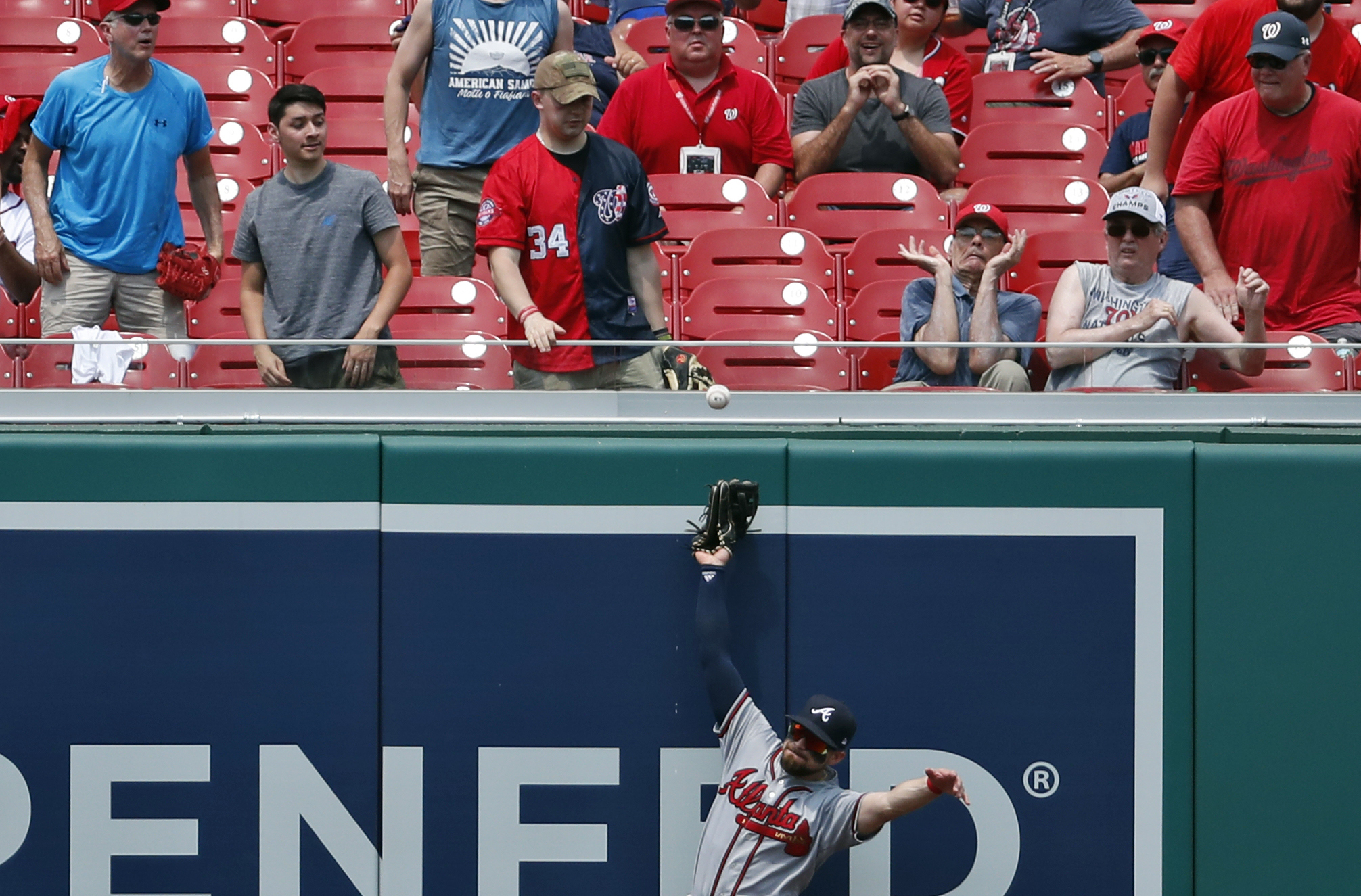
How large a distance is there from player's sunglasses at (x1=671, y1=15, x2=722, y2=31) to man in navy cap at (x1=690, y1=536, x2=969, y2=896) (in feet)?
10.7

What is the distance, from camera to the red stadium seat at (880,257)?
633 cm

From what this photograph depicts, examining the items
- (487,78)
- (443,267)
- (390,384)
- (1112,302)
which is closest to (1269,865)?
(1112,302)

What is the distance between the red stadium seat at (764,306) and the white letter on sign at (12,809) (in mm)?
2723

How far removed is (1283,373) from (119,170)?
4.19 m

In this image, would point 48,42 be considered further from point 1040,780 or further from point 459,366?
point 1040,780

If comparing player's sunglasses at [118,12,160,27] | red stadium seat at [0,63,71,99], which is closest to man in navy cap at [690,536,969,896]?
player's sunglasses at [118,12,160,27]

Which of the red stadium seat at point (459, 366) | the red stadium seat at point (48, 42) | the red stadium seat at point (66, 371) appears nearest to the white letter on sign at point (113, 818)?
the red stadium seat at point (66, 371)

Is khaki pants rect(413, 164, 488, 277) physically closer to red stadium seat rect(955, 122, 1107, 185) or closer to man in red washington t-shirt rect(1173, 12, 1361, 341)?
red stadium seat rect(955, 122, 1107, 185)

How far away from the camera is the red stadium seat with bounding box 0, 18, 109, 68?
834 centimetres

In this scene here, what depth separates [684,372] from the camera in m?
4.62

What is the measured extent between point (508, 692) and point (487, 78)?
2.88 meters

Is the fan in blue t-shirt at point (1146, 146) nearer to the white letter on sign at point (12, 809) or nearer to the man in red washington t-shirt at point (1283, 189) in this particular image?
the man in red washington t-shirt at point (1283, 189)

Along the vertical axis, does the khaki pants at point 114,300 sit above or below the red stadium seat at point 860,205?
below

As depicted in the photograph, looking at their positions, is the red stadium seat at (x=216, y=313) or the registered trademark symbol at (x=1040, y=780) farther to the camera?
the red stadium seat at (x=216, y=313)
